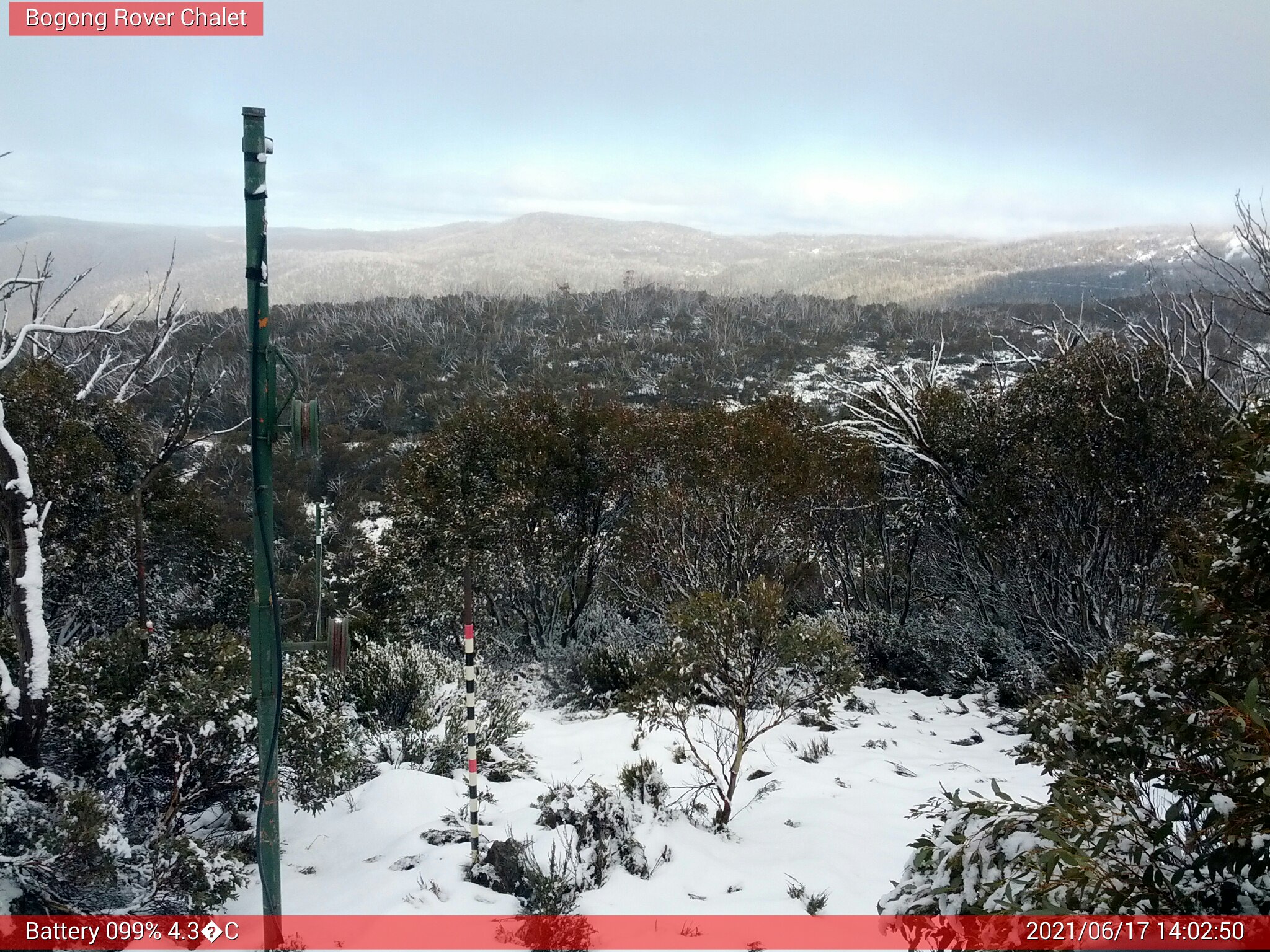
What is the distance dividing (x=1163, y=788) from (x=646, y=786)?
3.71 meters

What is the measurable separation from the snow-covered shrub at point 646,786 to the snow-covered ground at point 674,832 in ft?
0.57

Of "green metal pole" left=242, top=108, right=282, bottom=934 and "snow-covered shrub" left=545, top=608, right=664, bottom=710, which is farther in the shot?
"snow-covered shrub" left=545, top=608, right=664, bottom=710

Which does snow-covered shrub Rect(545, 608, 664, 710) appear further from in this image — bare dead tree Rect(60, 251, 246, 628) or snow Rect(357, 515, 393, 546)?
snow Rect(357, 515, 393, 546)

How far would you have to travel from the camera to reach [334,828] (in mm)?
5363

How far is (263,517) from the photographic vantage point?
337cm

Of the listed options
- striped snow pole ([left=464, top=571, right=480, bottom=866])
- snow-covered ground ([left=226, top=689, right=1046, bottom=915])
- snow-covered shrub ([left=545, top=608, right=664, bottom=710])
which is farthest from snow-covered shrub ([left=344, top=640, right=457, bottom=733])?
striped snow pole ([left=464, top=571, right=480, bottom=866])

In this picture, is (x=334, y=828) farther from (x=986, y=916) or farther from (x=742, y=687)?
(x=986, y=916)

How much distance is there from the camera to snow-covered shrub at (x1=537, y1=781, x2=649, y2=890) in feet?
15.6

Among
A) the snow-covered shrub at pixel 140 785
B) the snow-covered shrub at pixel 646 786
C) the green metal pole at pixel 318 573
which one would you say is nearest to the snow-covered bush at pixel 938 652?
the snow-covered shrub at pixel 646 786

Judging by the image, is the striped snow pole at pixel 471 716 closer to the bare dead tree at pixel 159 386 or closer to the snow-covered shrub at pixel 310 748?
the snow-covered shrub at pixel 310 748

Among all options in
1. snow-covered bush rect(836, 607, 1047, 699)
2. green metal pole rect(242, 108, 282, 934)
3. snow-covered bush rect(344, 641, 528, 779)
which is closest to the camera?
green metal pole rect(242, 108, 282, 934)

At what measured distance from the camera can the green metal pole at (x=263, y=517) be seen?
3199 mm

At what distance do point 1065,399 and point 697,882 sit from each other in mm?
8425

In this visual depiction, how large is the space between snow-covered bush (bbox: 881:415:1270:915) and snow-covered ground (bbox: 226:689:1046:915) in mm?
1956
